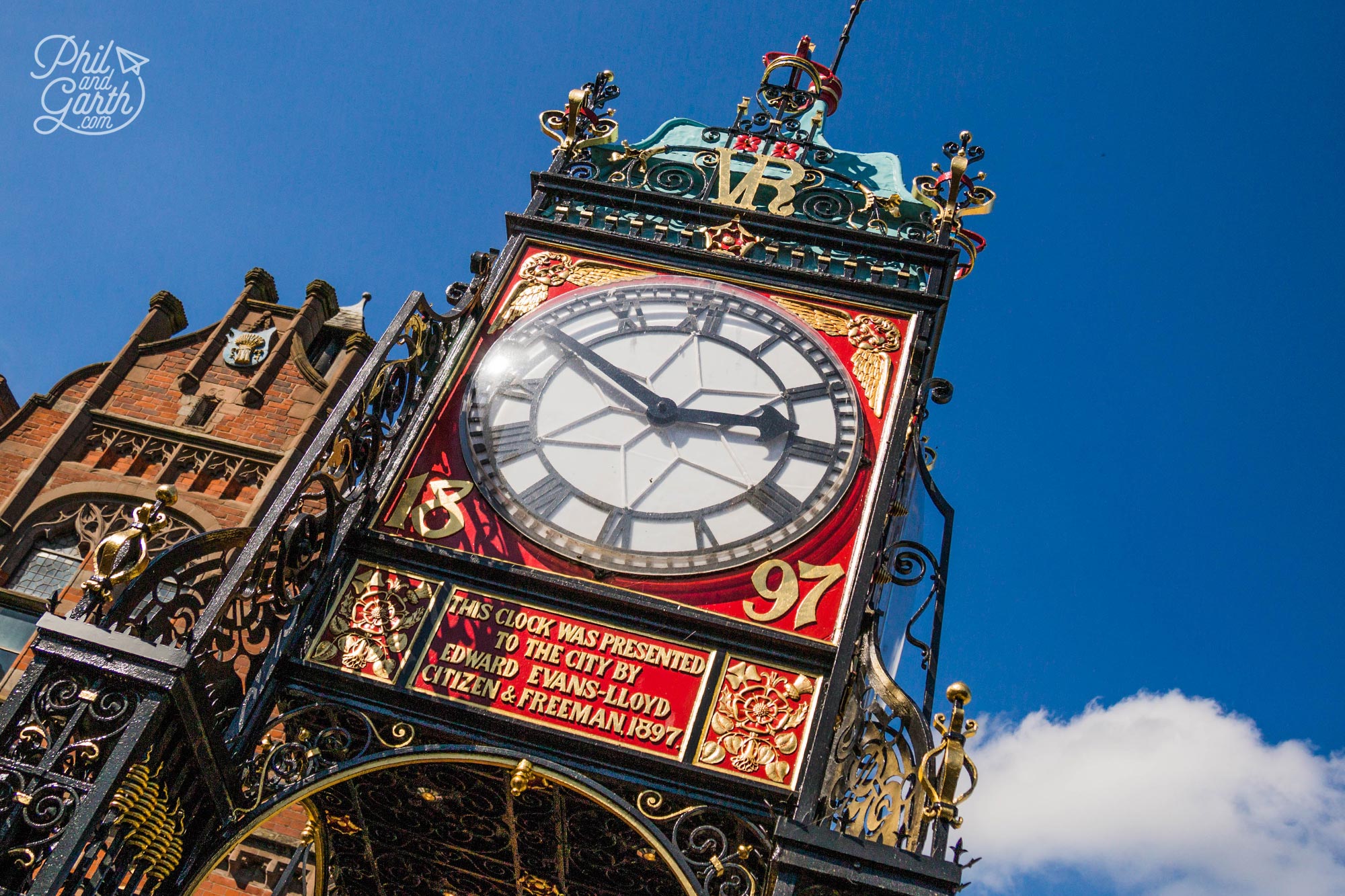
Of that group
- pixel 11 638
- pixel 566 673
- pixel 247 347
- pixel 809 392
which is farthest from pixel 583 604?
pixel 247 347

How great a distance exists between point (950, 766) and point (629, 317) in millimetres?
2936

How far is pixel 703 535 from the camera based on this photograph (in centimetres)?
559

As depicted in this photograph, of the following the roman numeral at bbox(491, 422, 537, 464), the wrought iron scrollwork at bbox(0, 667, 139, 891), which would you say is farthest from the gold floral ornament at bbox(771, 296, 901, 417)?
the wrought iron scrollwork at bbox(0, 667, 139, 891)

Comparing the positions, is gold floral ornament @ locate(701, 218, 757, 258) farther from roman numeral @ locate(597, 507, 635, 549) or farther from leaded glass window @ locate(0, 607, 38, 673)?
leaded glass window @ locate(0, 607, 38, 673)

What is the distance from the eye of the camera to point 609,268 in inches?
264

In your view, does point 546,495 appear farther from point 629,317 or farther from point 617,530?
point 629,317

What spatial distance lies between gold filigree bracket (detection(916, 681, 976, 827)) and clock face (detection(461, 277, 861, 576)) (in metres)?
1.21

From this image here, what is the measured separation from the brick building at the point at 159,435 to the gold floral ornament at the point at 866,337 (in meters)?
4.44

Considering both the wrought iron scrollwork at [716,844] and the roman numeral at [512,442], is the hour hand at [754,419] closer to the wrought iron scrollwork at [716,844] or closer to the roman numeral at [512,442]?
the roman numeral at [512,442]

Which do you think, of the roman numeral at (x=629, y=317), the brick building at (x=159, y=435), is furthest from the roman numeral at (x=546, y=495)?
the brick building at (x=159, y=435)

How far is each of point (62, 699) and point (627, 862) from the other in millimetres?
2516

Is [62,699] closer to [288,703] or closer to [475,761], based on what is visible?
[288,703]

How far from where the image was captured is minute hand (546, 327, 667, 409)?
20.2ft

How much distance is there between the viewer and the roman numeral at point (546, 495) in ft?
18.5
